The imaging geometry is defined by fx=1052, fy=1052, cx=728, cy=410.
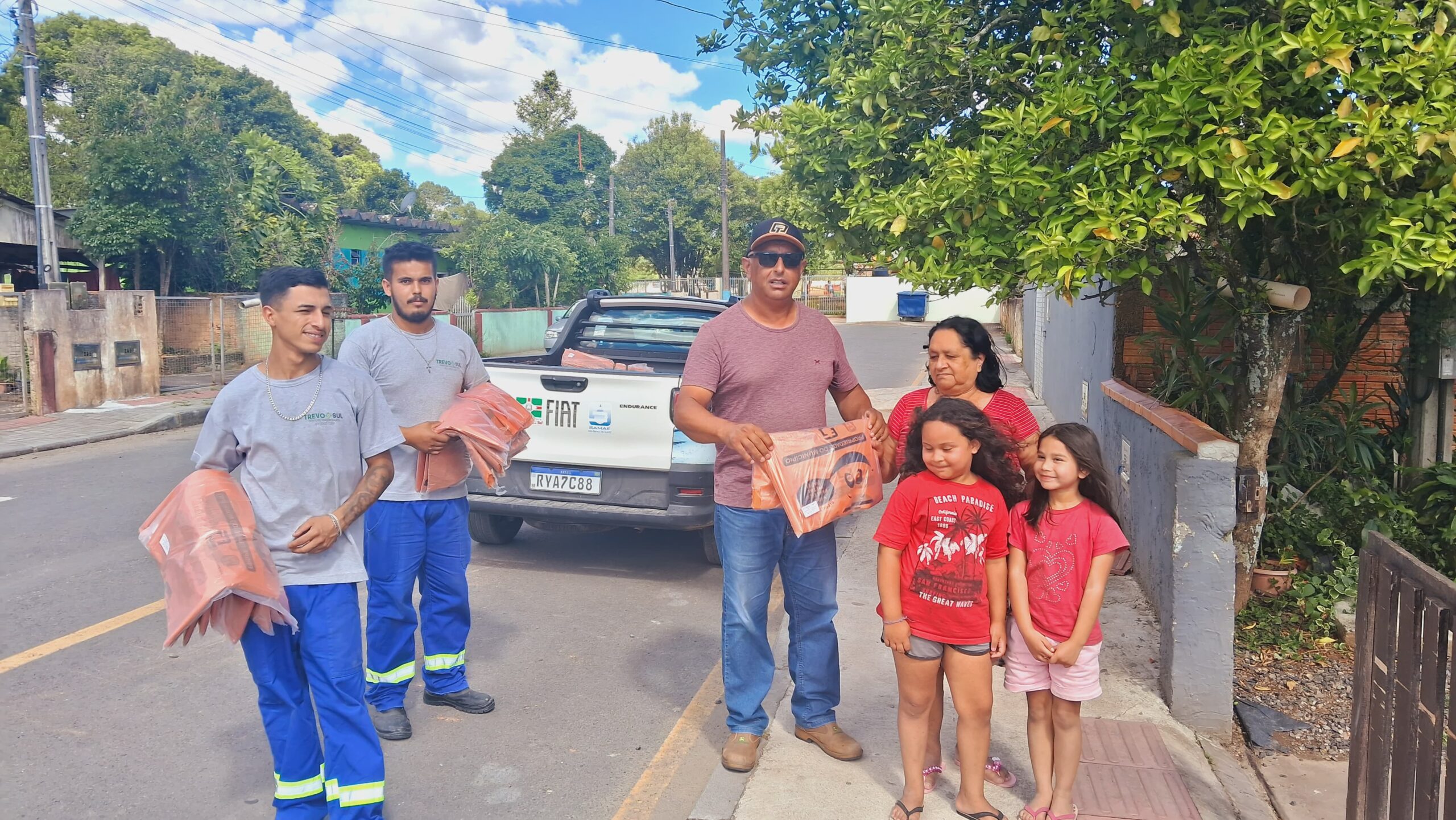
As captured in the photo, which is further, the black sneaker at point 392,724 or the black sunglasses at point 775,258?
the black sneaker at point 392,724

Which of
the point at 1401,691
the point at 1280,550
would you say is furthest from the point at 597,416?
the point at 1401,691

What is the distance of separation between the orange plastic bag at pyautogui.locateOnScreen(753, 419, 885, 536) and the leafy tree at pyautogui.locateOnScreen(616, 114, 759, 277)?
53.3m

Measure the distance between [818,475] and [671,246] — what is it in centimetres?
5294

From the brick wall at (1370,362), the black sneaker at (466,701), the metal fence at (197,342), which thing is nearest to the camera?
the black sneaker at (466,701)

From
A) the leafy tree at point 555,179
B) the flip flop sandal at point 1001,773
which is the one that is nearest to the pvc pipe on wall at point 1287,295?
the flip flop sandal at point 1001,773

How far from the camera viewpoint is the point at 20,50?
1578 cm

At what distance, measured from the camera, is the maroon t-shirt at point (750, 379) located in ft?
12.2

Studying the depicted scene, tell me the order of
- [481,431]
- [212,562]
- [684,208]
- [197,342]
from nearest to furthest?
[212,562], [481,431], [197,342], [684,208]

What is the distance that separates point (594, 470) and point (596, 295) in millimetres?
2188

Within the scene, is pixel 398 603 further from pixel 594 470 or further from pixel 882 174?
pixel 882 174

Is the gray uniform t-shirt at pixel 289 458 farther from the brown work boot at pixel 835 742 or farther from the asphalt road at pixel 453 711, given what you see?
the brown work boot at pixel 835 742

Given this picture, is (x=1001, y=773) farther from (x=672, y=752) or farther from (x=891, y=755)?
(x=672, y=752)

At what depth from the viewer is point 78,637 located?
5348 mm

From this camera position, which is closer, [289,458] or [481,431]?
[289,458]
